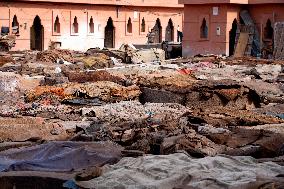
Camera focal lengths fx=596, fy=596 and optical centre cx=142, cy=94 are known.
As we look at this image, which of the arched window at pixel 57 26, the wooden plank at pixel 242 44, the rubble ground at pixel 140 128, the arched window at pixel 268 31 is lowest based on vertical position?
the rubble ground at pixel 140 128

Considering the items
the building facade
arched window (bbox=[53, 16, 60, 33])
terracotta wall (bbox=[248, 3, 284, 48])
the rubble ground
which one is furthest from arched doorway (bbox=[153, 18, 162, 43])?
the rubble ground

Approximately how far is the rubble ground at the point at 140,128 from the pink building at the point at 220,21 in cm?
649

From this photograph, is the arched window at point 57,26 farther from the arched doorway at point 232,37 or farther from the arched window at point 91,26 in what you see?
the arched doorway at point 232,37

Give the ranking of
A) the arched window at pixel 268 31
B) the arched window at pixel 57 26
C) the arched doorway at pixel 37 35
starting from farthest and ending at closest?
1. the arched window at pixel 57 26
2. the arched doorway at pixel 37 35
3. the arched window at pixel 268 31

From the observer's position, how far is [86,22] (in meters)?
37.8

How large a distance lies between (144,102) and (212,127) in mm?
4818

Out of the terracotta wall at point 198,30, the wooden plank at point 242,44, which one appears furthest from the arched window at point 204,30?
the wooden plank at point 242,44

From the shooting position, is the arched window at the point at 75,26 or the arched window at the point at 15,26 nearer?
the arched window at the point at 15,26

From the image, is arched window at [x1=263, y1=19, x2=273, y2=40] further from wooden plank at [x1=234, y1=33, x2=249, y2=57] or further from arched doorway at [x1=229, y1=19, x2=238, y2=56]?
arched doorway at [x1=229, y1=19, x2=238, y2=56]

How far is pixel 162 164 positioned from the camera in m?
7.75

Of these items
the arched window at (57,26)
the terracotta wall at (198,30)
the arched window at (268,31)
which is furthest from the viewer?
the arched window at (57,26)

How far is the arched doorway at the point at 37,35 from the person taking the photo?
35750mm

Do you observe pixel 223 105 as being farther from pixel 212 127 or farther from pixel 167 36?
pixel 167 36

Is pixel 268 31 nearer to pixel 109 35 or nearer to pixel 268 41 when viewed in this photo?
pixel 268 41
